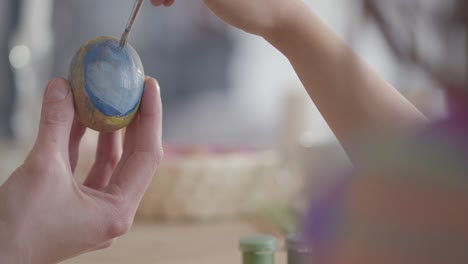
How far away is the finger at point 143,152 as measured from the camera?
2.09 feet

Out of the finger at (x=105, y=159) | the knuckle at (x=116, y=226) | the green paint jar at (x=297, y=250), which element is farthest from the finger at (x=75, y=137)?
the green paint jar at (x=297, y=250)

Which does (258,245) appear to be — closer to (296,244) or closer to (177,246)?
(296,244)

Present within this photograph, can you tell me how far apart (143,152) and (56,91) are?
0.33ft

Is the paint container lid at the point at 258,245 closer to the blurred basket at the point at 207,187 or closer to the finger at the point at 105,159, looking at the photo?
the finger at the point at 105,159

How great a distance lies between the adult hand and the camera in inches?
22.2

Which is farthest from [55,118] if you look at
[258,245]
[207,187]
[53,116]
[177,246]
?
[207,187]

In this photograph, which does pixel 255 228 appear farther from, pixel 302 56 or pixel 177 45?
pixel 177 45

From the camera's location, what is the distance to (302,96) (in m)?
1.57

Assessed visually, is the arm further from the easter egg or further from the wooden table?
the wooden table

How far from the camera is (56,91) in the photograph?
606 millimetres

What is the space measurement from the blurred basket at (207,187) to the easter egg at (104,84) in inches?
16.9

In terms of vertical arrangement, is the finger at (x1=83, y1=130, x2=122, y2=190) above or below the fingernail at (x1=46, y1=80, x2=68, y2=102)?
below

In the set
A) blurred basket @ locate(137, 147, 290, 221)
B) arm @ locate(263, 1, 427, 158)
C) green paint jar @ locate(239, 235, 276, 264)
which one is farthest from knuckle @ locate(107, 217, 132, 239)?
blurred basket @ locate(137, 147, 290, 221)

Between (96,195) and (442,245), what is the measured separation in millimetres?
315
